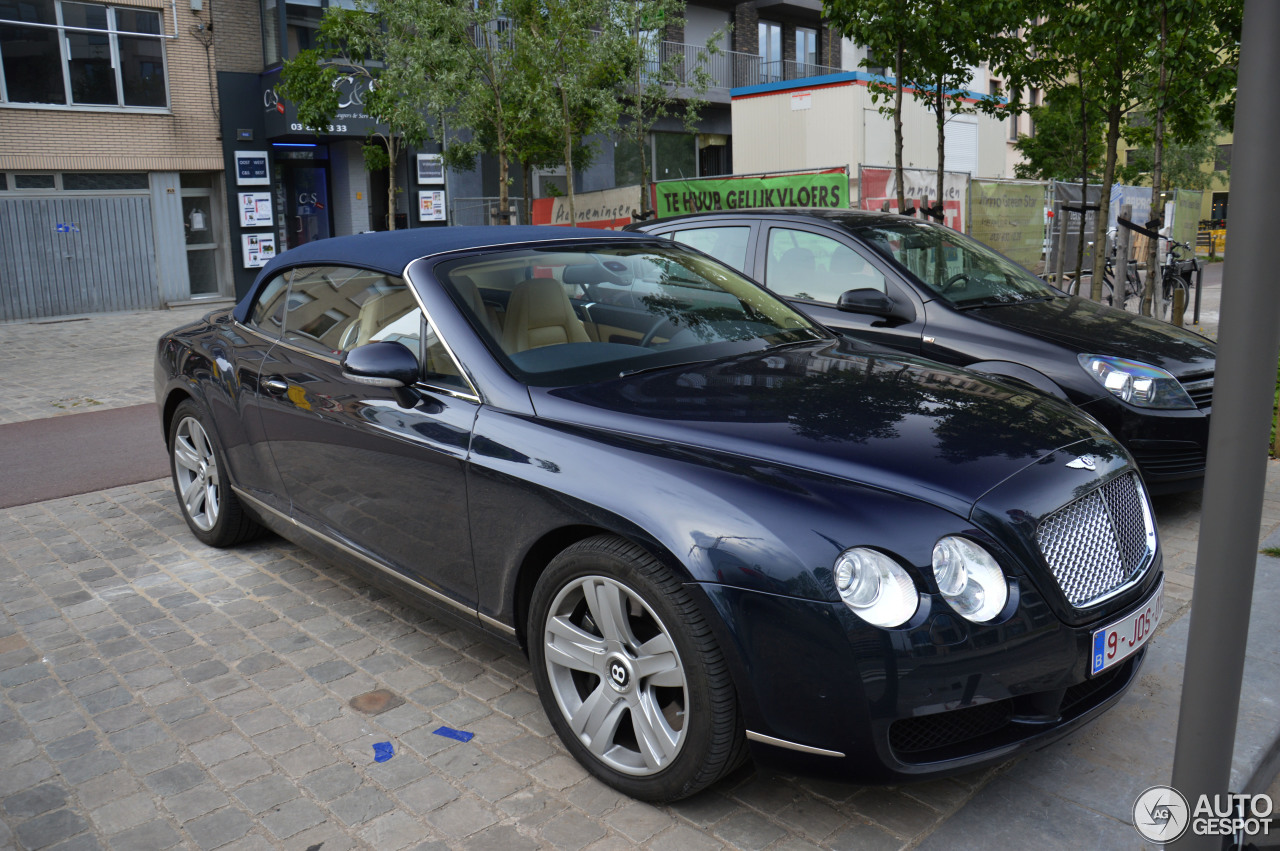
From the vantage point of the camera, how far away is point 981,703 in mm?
2480

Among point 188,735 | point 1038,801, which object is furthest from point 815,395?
point 188,735

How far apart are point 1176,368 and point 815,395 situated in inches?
115

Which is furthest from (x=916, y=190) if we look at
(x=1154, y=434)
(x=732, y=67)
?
(x=732, y=67)

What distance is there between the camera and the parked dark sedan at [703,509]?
8.15 ft

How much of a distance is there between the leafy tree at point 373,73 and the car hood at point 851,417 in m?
15.2

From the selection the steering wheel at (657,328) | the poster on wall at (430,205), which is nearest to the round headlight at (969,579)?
the steering wheel at (657,328)

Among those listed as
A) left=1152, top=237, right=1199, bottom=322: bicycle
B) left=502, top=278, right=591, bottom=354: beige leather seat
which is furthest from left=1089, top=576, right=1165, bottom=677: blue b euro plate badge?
left=1152, top=237, right=1199, bottom=322: bicycle

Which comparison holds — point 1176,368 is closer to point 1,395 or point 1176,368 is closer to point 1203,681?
point 1203,681

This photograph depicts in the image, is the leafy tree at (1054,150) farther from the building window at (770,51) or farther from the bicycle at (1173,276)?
the bicycle at (1173,276)

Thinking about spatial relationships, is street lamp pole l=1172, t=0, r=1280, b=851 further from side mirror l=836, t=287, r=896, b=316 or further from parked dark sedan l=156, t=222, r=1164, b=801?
side mirror l=836, t=287, r=896, b=316

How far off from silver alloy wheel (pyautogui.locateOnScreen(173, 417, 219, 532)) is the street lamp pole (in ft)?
14.1

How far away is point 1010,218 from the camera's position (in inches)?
634

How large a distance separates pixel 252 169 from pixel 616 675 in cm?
2218

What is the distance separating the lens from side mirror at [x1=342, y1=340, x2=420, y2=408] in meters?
3.43
